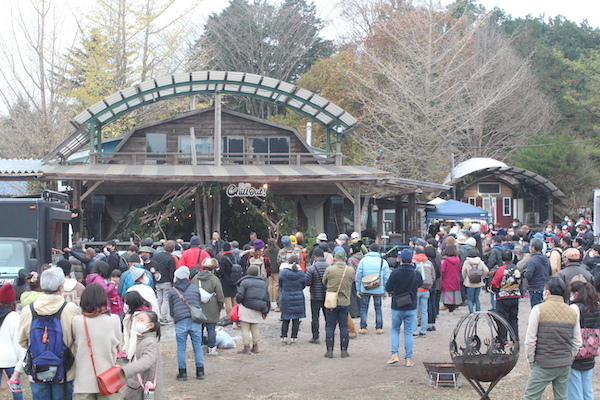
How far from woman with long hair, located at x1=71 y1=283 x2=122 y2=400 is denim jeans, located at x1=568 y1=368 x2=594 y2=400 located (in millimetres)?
4410

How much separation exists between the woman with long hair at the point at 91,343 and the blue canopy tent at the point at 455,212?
63.6 feet

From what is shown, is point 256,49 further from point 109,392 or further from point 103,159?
point 109,392

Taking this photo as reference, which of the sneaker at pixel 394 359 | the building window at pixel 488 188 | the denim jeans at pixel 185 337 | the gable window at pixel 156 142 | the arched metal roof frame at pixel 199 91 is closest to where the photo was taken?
the denim jeans at pixel 185 337

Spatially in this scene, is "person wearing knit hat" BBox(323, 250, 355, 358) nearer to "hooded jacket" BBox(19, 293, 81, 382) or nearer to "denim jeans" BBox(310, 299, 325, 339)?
"denim jeans" BBox(310, 299, 325, 339)

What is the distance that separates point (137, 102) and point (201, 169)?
149 inches

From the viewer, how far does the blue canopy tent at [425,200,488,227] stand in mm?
23047

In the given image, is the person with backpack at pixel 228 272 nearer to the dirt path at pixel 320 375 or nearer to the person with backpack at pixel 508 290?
the dirt path at pixel 320 375

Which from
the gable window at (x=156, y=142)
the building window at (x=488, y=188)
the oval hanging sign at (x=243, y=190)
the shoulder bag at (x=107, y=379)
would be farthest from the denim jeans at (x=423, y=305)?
the building window at (x=488, y=188)

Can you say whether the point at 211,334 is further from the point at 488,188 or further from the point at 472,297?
the point at 488,188

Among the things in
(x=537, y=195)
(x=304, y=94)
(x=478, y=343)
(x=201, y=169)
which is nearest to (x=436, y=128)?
(x=537, y=195)

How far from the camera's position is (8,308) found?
6.23m

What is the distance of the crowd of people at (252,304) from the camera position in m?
5.25

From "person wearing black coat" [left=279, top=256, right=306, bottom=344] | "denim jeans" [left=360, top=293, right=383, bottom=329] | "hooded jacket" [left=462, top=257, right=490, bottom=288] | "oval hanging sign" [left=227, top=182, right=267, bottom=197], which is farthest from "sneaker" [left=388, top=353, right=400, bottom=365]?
"oval hanging sign" [left=227, top=182, right=267, bottom=197]

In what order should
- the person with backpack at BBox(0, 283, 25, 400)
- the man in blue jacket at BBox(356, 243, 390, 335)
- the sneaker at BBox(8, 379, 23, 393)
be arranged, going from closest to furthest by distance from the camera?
the sneaker at BBox(8, 379, 23, 393)
the person with backpack at BBox(0, 283, 25, 400)
the man in blue jacket at BBox(356, 243, 390, 335)
